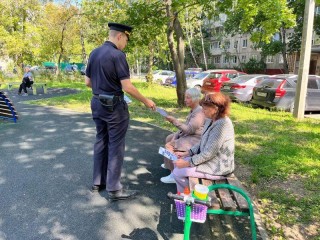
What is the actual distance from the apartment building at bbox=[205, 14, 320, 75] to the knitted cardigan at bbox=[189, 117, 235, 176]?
1413 inches

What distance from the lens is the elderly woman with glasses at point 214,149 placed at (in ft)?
10.7

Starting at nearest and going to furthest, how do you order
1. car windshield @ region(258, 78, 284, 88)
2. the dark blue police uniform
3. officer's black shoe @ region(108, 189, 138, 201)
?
the dark blue police uniform < officer's black shoe @ region(108, 189, 138, 201) < car windshield @ region(258, 78, 284, 88)

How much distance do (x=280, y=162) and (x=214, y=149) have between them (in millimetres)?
2672

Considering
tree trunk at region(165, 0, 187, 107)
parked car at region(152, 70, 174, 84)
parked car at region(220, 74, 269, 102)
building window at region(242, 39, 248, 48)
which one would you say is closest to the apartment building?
building window at region(242, 39, 248, 48)

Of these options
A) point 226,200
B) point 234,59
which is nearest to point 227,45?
point 234,59

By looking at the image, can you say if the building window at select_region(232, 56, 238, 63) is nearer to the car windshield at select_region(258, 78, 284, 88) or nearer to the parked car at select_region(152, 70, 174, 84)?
the parked car at select_region(152, 70, 174, 84)

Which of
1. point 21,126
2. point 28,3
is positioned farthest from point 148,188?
point 28,3

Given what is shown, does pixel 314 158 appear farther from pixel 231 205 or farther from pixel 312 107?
pixel 312 107

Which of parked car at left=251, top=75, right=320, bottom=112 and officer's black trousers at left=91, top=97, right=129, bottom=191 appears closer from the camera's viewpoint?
officer's black trousers at left=91, top=97, right=129, bottom=191

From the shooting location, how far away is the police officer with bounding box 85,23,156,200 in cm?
351

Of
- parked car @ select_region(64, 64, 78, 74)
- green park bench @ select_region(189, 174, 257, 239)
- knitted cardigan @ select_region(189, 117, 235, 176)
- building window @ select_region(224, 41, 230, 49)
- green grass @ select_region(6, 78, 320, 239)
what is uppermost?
building window @ select_region(224, 41, 230, 49)

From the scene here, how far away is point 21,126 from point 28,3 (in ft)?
78.3

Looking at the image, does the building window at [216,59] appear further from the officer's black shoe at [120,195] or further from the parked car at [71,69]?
the officer's black shoe at [120,195]

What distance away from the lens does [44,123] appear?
830 centimetres
